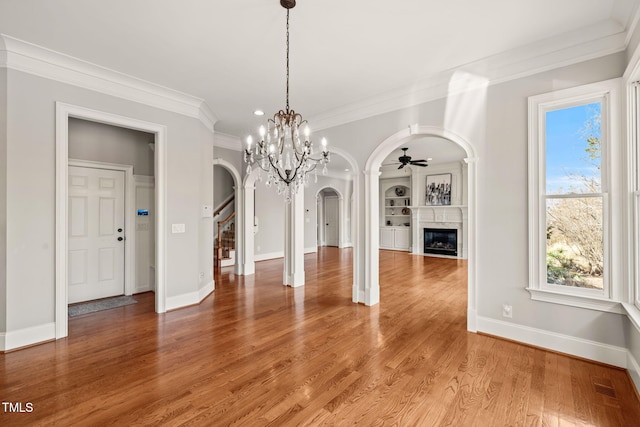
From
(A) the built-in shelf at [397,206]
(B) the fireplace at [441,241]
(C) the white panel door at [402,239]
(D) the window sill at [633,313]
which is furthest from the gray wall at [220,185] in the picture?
(D) the window sill at [633,313]

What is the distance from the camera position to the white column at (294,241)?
5312 mm

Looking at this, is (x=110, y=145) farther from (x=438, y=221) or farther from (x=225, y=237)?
(x=438, y=221)

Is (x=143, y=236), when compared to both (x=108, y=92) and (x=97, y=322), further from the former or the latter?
(x=108, y=92)

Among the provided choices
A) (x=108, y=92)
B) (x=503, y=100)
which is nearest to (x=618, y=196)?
(x=503, y=100)

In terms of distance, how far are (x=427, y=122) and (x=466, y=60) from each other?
30.7 inches

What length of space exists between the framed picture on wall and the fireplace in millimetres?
888

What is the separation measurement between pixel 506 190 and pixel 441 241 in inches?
251

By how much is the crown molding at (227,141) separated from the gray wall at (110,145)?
1.16 m

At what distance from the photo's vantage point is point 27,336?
115 inches

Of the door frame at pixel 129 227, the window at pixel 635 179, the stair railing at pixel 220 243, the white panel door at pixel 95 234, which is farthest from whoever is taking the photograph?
the stair railing at pixel 220 243

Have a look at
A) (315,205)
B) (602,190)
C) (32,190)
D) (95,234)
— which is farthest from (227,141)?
(602,190)

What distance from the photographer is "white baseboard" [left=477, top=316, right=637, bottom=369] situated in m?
2.51

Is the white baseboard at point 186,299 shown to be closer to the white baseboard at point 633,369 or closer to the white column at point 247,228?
the white column at point 247,228

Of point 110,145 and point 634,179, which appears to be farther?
point 110,145
